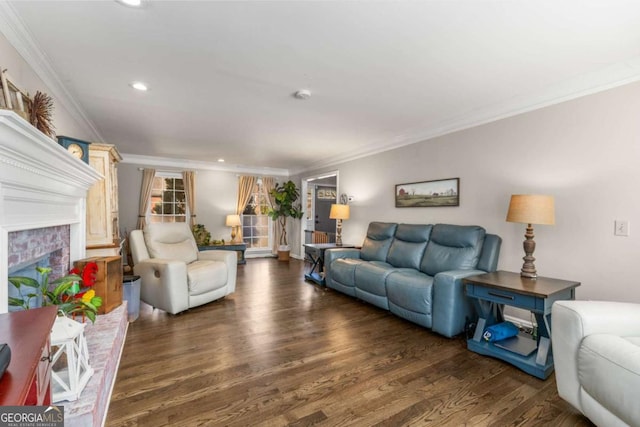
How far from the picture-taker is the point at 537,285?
2242mm

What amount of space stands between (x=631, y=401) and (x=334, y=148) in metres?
4.31

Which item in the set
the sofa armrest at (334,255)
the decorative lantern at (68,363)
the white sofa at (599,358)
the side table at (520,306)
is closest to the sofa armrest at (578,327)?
the white sofa at (599,358)

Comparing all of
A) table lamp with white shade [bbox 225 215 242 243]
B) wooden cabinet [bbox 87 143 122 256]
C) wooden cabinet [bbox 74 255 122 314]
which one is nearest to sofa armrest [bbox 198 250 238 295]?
wooden cabinet [bbox 87 143 122 256]

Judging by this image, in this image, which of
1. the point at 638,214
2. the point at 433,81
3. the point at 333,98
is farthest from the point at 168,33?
the point at 638,214

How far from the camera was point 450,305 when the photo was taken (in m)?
2.57

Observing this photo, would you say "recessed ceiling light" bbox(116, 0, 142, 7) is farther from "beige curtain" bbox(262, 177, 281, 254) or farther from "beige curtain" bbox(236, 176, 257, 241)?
"beige curtain" bbox(262, 177, 281, 254)

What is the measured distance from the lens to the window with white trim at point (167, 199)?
241 inches

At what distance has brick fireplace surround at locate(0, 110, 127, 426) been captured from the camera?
1.28 m

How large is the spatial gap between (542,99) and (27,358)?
147 inches

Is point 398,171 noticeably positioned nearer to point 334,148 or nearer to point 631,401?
point 334,148

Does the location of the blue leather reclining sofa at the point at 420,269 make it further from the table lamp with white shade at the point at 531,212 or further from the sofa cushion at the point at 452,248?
the table lamp with white shade at the point at 531,212

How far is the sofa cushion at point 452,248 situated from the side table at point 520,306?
0.39 meters

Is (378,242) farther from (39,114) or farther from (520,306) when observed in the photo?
(39,114)

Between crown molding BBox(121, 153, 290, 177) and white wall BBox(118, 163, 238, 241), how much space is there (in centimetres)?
10
